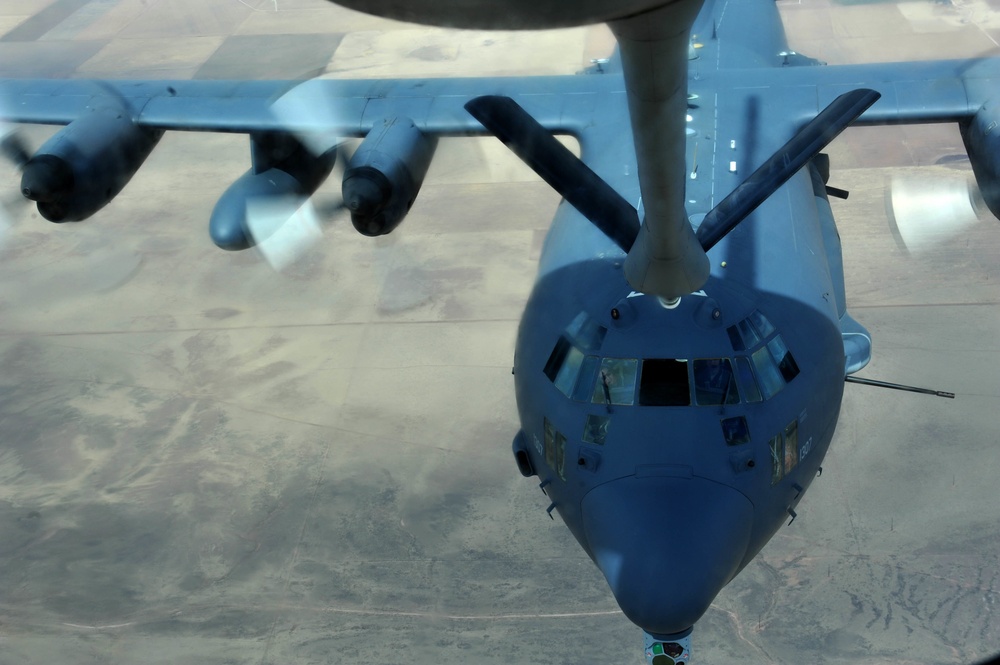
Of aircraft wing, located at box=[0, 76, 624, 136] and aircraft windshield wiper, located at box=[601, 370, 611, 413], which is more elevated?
aircraft windshield wiper, located at box=[601, 370, 611, 413]

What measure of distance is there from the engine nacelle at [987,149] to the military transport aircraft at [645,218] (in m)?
0.04

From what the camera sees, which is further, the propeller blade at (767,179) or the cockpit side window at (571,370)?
the cockpit side window at (571,370)

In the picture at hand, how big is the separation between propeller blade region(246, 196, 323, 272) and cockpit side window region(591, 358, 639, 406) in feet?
22.0

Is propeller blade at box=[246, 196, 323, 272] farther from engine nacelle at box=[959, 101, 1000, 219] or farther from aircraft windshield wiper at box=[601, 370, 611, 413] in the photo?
engine nacelle at box=[959, 101, 1000, 219]

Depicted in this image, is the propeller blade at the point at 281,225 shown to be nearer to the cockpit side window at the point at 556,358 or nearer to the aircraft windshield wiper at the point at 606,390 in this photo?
the cockpit side window at the point at 556,358

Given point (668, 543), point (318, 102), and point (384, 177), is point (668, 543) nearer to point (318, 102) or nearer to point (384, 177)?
point (384, 177)

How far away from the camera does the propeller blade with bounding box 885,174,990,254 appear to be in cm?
1952

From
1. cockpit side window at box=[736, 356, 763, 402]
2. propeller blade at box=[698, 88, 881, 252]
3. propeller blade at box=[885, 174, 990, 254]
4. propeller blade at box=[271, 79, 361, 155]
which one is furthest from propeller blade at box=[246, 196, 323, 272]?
propeller blade at box=[885, 174, 990, 254]

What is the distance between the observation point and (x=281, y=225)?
1471 centimetres

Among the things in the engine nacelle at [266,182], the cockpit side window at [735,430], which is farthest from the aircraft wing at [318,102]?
the cockpit side window at [735,430]

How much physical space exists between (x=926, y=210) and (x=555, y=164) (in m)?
15.4

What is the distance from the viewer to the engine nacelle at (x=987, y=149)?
1223cm

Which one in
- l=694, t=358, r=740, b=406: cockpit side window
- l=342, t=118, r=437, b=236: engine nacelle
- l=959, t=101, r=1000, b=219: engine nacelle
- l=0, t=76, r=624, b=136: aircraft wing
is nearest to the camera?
l=694, t=358, r=740, b=406: cockpit side window

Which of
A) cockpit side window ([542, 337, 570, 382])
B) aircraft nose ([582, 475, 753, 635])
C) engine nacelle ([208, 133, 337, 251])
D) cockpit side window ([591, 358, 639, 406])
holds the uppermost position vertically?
cockpit side window ([591, 358, 639, 406])
